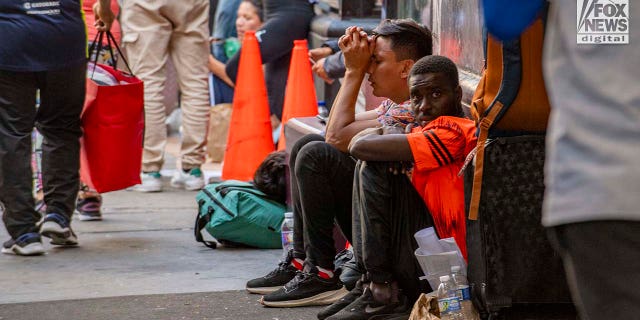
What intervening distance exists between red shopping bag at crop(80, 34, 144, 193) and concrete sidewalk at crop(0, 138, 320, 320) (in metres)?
0.40

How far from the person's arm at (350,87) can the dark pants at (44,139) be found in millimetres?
2055

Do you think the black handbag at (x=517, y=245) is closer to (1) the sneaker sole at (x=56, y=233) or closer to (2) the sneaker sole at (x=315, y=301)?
(2) the sneaker sole at (x=315, y=301)

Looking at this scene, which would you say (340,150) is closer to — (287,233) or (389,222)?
(389,222)

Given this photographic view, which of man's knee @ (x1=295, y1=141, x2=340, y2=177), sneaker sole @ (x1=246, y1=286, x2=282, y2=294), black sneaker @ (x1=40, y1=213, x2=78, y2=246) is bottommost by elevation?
sneaker sole @ (x1=246, y1=286, x2=282, y2=294)

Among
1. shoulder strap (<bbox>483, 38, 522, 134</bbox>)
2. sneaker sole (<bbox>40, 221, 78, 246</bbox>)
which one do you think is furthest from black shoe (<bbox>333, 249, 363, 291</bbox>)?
sneaker sole (<bbox>40, 221, 78, 246</bbox>)

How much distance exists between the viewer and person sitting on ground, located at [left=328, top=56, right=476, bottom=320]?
390cm

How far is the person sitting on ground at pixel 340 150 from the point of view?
14.7 ft

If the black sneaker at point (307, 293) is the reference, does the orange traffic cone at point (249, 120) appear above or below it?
above

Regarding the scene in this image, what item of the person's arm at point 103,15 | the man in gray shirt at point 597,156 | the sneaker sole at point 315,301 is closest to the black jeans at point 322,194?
the sneaker sole at point 315,301

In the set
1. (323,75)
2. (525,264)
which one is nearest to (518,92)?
(525,264)

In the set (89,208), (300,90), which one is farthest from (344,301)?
(89,208)

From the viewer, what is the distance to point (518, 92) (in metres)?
3.34

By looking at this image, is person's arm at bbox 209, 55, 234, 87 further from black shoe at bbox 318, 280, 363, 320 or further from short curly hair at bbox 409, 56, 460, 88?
short curly hair at bbox 409, 56, 460, 88

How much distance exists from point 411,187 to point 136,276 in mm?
1963
